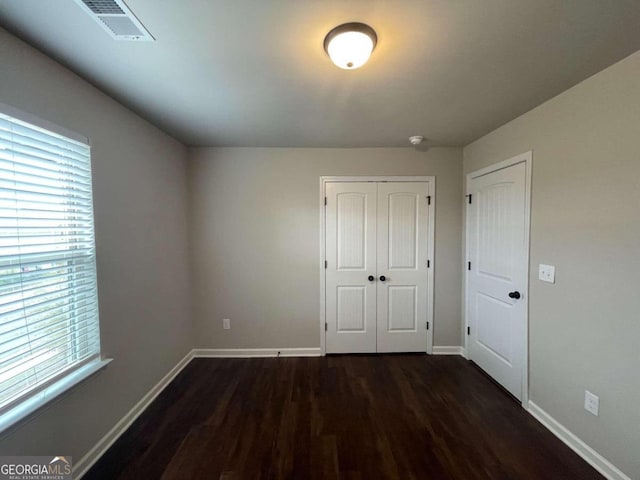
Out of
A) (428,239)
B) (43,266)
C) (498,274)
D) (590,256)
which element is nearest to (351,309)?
(428,239)

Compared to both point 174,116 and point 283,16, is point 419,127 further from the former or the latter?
point 174,116

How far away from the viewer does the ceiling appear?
3.48 feet

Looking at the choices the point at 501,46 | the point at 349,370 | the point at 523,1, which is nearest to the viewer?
the point at 523,1

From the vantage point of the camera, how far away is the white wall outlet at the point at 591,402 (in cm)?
154

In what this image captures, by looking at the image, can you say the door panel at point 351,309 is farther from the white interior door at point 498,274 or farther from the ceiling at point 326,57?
the ceiling at point 326,57

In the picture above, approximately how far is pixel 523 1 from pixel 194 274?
3.28 m

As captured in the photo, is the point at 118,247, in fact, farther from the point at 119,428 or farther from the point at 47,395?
the point at 119,428

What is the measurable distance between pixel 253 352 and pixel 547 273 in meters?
2.91

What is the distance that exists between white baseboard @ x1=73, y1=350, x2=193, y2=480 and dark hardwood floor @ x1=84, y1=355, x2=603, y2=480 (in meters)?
0.05

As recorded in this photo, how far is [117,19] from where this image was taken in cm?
109

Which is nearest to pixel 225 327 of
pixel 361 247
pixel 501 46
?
pixel 361 247

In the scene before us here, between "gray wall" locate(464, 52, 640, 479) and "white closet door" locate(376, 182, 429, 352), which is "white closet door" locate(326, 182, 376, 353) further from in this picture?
"gray wall" locate(464, 52, 640, 479)

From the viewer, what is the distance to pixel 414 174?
2.89m

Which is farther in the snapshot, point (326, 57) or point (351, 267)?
point (351, 267)
